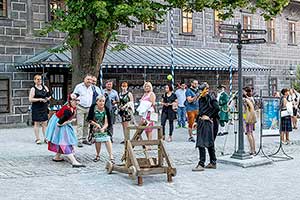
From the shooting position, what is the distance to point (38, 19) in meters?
18.7

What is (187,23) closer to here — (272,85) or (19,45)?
(272,85)

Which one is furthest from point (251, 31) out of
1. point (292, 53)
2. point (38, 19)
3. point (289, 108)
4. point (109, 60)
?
point (292, 53)

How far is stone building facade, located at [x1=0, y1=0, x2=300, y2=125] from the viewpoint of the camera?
1795 cm

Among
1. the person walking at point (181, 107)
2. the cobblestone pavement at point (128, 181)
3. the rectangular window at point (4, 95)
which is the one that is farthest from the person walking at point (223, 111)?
the rectangular window at point (4, 95)

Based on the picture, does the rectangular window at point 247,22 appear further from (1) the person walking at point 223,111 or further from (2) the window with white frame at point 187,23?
(1) the person walking at point 223,111

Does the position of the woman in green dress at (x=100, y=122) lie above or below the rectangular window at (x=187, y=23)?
below

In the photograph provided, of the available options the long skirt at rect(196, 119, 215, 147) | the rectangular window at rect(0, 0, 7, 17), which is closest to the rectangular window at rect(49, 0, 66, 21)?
the rectangular window at rect(0, 0, 7, 17)

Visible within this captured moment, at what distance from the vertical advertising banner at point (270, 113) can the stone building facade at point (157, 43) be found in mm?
4487

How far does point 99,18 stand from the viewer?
37.3ft

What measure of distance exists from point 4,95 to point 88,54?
6442mm

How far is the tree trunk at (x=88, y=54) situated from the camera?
12891 millimetres

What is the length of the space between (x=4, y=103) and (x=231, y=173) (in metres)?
11.6

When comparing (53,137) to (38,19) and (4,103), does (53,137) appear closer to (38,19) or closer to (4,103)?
(4,103)

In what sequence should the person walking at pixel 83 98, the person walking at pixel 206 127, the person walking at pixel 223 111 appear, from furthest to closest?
the person walking at pixel 223 111 < the person walking at pixel 83 98 < the person walking at pixel 206 127
